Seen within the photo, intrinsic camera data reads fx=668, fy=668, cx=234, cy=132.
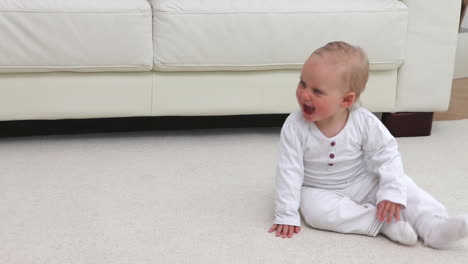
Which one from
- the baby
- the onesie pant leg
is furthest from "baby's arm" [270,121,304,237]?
the onesie pant leg

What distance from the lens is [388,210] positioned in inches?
56.4

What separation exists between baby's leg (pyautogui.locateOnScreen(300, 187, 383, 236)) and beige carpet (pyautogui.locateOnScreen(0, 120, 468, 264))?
0.02 metres

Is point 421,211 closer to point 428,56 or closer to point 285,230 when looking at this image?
point 285,230

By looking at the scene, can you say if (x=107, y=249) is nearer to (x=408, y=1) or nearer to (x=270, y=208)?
(x=270, y=208)

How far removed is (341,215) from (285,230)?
13 cm

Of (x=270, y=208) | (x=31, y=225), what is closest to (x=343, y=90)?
(x=270, y=208)

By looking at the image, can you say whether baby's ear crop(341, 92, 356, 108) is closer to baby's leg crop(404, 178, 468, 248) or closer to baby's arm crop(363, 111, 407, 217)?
baby's arm crop(363, 111, 407, 217)

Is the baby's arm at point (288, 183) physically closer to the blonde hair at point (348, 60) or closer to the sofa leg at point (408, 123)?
the blonde hair at point (348, 60)

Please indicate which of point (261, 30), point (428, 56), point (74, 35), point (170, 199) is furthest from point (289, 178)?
point (428, 56)

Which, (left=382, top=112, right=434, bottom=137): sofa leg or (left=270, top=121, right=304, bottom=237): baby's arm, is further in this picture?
(left=382, top=112, right=434, bottom=137): sofa leg

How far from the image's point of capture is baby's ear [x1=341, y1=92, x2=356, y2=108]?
1.45 meters

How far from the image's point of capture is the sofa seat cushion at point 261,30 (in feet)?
6.68

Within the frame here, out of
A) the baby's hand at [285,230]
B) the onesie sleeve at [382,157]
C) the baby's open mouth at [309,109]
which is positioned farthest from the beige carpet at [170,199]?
the baby's open mouth at [309,109]

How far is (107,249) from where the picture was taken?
136 cm
